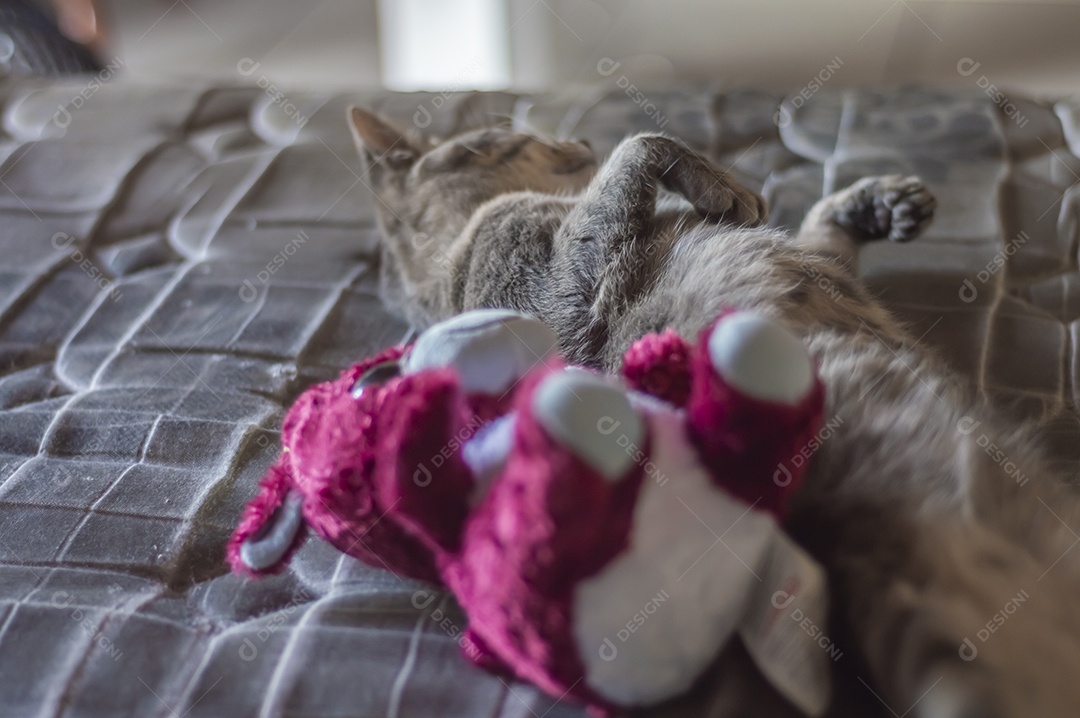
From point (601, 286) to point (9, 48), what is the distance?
8.57 feet

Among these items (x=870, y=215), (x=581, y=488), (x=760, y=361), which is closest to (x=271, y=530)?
(x=581, y=488)

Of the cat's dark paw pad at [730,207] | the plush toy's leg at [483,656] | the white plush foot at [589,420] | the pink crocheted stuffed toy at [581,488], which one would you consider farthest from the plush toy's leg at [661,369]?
the cat's dark paw pad at [730,207]

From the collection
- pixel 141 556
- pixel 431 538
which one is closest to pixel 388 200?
pixel 141 556

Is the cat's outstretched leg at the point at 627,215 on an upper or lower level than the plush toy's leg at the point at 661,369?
lower

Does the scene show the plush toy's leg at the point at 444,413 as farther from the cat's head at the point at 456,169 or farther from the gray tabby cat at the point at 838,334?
the cat's head at the point at 456,169

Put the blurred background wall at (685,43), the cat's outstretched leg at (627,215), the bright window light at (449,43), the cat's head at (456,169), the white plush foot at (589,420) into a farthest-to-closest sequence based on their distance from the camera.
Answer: the bright window light at (449,43)
the blurred background wall at (685,43)
the cat's head at (456,169)
the cat's outstretched leg at (627,215)
the white plush foot at (589,420)

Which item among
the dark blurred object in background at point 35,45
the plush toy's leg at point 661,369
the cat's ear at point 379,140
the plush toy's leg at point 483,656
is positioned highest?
the plush toy's leg at point 661,369

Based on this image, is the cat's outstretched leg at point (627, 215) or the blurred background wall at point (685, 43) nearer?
the cat's outstretched leg at point (627, 215)

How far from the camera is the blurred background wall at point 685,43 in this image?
2951 millimetres

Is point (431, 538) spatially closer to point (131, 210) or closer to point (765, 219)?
point (765, 219)

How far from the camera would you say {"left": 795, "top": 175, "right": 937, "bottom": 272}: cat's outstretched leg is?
1.42 meters

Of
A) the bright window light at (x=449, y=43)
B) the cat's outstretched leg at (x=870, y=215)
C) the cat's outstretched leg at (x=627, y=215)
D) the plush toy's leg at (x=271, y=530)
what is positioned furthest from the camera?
the bright window light at (x=449, y=43)

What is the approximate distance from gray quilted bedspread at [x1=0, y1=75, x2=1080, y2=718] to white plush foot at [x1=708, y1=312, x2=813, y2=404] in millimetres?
244

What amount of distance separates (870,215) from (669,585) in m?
1.04
